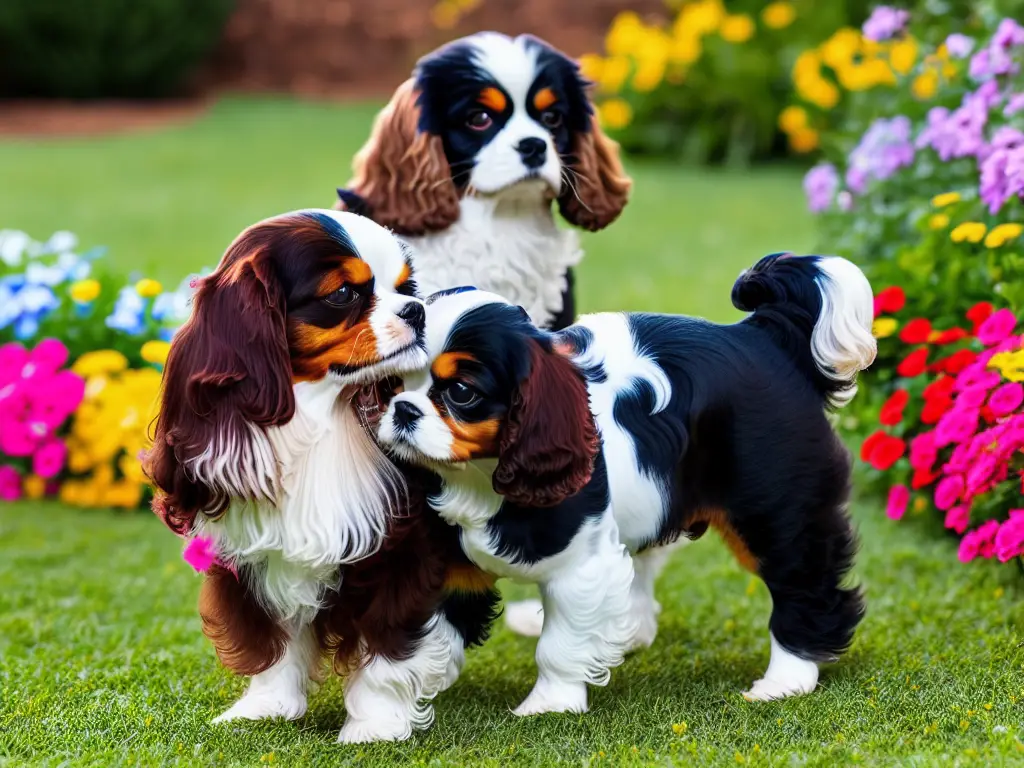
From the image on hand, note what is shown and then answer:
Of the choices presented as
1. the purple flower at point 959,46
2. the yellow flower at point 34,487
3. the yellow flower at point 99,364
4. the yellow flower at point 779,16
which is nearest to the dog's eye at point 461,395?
the yellow flower at point 99,364

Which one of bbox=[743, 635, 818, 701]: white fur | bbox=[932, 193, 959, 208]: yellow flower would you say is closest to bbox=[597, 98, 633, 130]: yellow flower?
bbox=[932, 193, 959, 208]: yellow flower

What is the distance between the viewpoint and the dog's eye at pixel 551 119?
4.11 m

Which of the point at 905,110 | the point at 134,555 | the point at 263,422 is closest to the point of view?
the point at 263,422

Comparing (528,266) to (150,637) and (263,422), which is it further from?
(150,637)

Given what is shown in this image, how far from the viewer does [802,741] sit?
11.0 ft

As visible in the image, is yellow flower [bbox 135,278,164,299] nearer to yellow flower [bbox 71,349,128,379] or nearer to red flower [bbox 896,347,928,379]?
yellow flower [bbox 71,349,128,379]

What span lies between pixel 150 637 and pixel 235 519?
139 cm

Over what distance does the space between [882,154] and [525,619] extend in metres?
2.88

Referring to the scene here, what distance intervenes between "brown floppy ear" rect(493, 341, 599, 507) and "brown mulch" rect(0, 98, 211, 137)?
13352mm

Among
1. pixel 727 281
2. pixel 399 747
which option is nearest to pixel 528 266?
pixel 399 747

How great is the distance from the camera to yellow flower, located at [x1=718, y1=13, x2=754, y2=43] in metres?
12.3

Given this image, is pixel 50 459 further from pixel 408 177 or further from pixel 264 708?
pixel 264 708

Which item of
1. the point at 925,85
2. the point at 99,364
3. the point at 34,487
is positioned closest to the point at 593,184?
the point at 99,364

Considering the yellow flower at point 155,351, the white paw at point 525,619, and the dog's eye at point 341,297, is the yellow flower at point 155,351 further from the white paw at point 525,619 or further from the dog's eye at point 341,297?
the dog's eye at point 341,297
